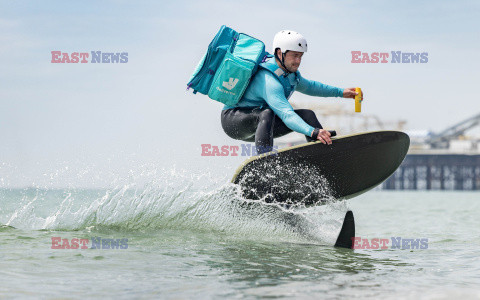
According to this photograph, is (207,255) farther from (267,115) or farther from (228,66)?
(228,66)

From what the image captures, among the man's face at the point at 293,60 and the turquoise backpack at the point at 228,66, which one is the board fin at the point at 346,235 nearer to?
the man's face at the point at 293,60

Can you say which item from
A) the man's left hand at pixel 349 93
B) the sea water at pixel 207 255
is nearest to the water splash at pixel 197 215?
the sea water at pixel 207 255

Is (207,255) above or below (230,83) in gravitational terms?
below

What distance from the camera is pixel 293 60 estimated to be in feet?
24.0

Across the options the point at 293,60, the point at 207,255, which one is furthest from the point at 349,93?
the point at 207,255

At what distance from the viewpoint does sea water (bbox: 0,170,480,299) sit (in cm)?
434

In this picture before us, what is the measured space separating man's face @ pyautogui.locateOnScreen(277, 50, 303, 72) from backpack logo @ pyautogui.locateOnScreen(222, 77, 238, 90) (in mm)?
710

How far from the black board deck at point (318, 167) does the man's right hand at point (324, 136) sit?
0.36 feet

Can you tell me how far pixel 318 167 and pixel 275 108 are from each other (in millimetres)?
940

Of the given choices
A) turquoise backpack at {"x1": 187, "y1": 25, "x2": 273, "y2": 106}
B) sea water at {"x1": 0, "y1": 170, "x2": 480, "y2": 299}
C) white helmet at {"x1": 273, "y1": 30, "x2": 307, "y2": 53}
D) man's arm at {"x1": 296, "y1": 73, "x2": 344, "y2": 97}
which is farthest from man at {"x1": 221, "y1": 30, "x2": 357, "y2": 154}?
sea water at {"x1": 0, "y1": 170, "x2": 480, "y2": 299}

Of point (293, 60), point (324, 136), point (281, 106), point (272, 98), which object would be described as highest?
point (293, 60)

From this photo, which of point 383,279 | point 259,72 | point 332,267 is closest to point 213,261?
point 332,267

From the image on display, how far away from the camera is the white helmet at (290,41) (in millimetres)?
7184

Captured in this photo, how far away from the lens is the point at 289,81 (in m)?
7.57
